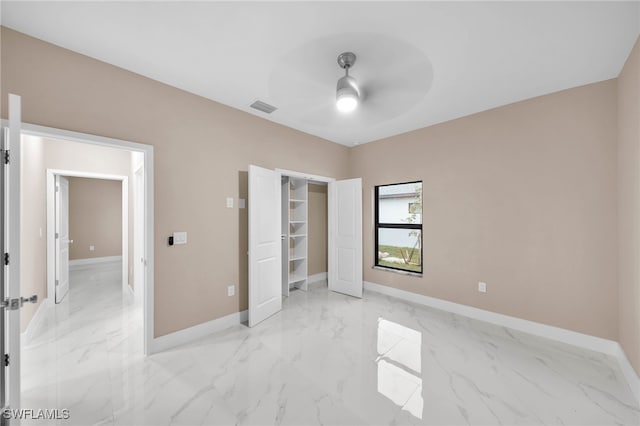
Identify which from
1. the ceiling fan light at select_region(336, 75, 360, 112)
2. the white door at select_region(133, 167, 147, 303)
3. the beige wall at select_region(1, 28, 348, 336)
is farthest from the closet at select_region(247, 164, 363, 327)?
the white door at select_region(133, 167, 147, 303)

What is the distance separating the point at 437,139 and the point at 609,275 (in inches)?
94.3

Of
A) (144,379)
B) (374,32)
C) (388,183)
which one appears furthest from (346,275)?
(374,32)

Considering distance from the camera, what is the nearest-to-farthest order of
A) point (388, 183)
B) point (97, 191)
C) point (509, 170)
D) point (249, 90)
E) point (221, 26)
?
point (221, 26)
point (249, 90)
point (509, 170)
point (388, 183)
point (97, 191)

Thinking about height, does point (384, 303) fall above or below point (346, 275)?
below

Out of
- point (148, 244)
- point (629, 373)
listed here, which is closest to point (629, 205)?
point (629, 373)

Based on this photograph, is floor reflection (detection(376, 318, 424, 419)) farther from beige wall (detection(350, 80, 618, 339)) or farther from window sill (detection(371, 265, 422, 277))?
beige wall (detection(350, 80, 618, 339))

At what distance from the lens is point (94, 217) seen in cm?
699

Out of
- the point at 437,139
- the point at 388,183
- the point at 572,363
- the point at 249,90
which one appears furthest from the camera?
the point at 388,183

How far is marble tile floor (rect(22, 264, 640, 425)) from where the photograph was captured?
1.72 metres

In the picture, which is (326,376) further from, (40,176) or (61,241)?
(61,241)

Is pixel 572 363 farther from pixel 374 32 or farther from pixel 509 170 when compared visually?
pixel 374 32

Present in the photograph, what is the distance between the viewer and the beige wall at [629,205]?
1947 mm

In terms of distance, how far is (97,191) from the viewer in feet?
23.0

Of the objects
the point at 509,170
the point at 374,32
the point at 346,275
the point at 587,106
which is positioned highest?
the point at 374,32
